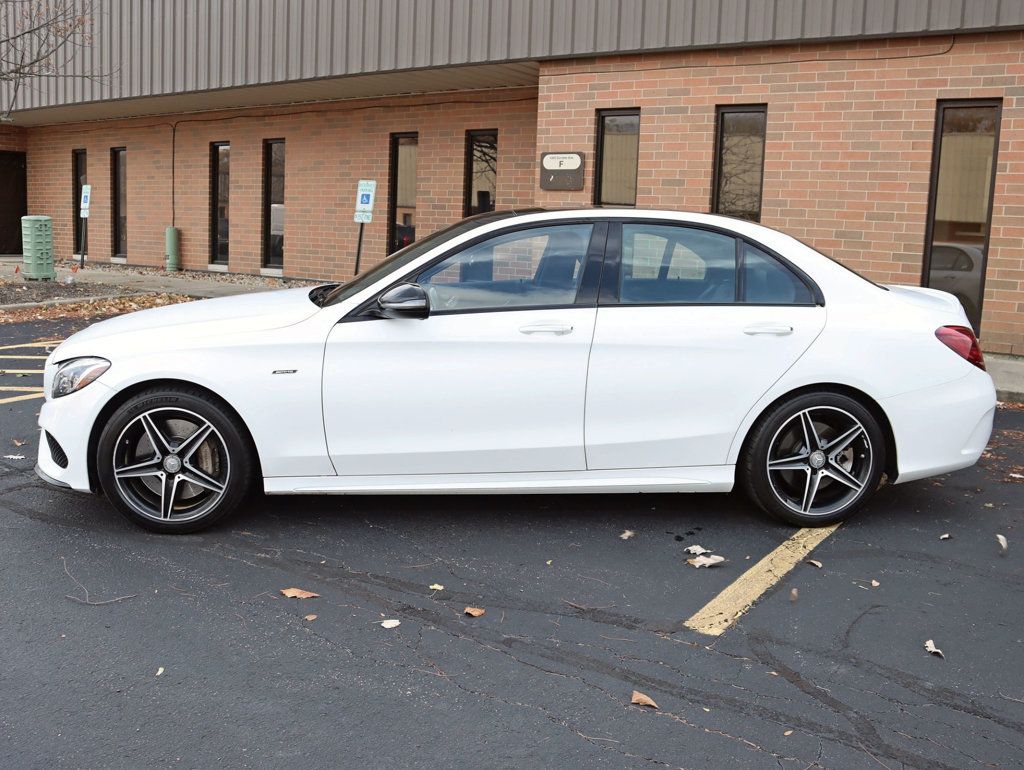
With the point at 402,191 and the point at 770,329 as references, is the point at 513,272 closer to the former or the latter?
the point at 770,329

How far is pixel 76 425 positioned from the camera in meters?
4.71

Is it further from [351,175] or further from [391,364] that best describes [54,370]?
[351,175]

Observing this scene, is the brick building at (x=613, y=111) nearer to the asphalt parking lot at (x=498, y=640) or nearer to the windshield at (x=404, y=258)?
the asphalt parking lot at (x=498, y=640)

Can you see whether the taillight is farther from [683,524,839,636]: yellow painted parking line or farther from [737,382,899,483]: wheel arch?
[683,524,839,636]: yellow painted parking line

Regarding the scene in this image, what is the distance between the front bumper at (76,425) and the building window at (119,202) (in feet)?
62.4

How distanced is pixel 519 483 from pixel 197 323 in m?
1.73

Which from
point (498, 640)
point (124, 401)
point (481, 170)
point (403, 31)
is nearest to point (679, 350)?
point (498, 640)

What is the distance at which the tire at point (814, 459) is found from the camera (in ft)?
16.5

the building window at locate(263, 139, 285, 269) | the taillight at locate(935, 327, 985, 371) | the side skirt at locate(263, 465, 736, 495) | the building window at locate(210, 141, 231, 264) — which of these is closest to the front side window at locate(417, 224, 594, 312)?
the side skirt at locate(263, 465, 736, 495)

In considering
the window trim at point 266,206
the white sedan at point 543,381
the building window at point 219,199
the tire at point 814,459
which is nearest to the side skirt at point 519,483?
the white sedan at point 543,381

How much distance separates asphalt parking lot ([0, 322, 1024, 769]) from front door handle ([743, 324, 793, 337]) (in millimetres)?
1007

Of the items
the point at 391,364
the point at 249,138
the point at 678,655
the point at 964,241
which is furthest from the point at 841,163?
the point at 249,138

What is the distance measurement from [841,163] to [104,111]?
50.6ft

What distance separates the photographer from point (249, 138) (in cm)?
1914
